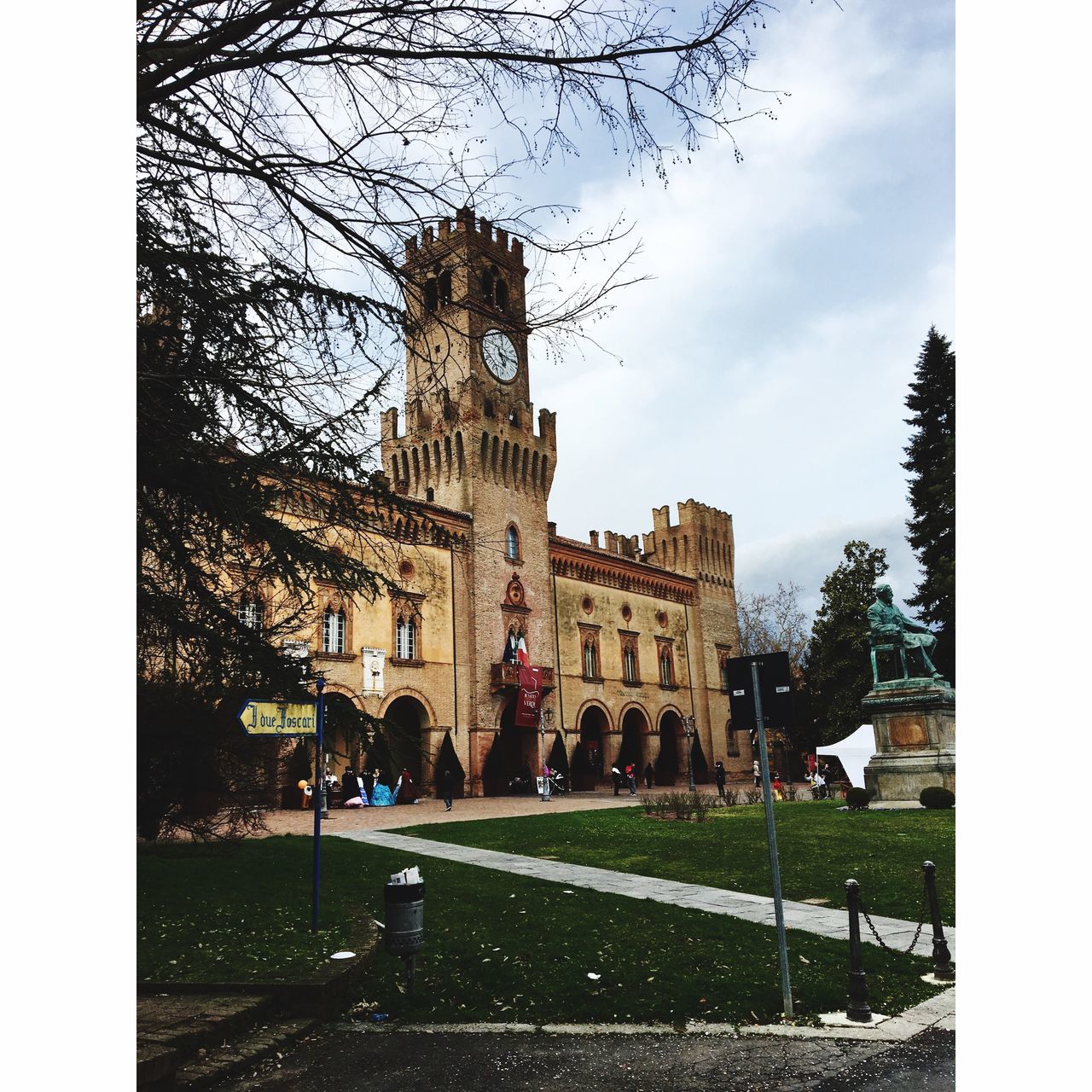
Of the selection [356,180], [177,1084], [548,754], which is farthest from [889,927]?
[548,754]

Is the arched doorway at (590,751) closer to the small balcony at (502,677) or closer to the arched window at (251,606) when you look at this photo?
the small balcony at (502,677)

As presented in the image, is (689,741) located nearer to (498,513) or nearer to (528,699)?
(528,699)

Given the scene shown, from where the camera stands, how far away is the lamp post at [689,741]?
1699 inches

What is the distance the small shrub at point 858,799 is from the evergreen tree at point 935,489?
14.4 m

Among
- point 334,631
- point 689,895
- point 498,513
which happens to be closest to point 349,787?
point 334,631

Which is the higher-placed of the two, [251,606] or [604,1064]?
[251,606]

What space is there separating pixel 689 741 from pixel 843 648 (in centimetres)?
982

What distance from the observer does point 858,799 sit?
20.8m

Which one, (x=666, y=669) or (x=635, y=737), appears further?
(x=666, y=669)

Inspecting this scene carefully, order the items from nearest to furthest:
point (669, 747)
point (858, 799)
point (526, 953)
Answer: point (526, 953) < point (858, 799) < point (669, 747)

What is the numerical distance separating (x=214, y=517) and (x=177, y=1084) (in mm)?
3863

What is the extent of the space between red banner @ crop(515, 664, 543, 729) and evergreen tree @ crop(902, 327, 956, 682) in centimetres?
1635

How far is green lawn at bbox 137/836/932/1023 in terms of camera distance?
21.5 ft

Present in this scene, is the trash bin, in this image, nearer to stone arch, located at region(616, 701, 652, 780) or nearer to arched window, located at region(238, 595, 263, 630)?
arched window, located at region(238, 595, 263, 630)
